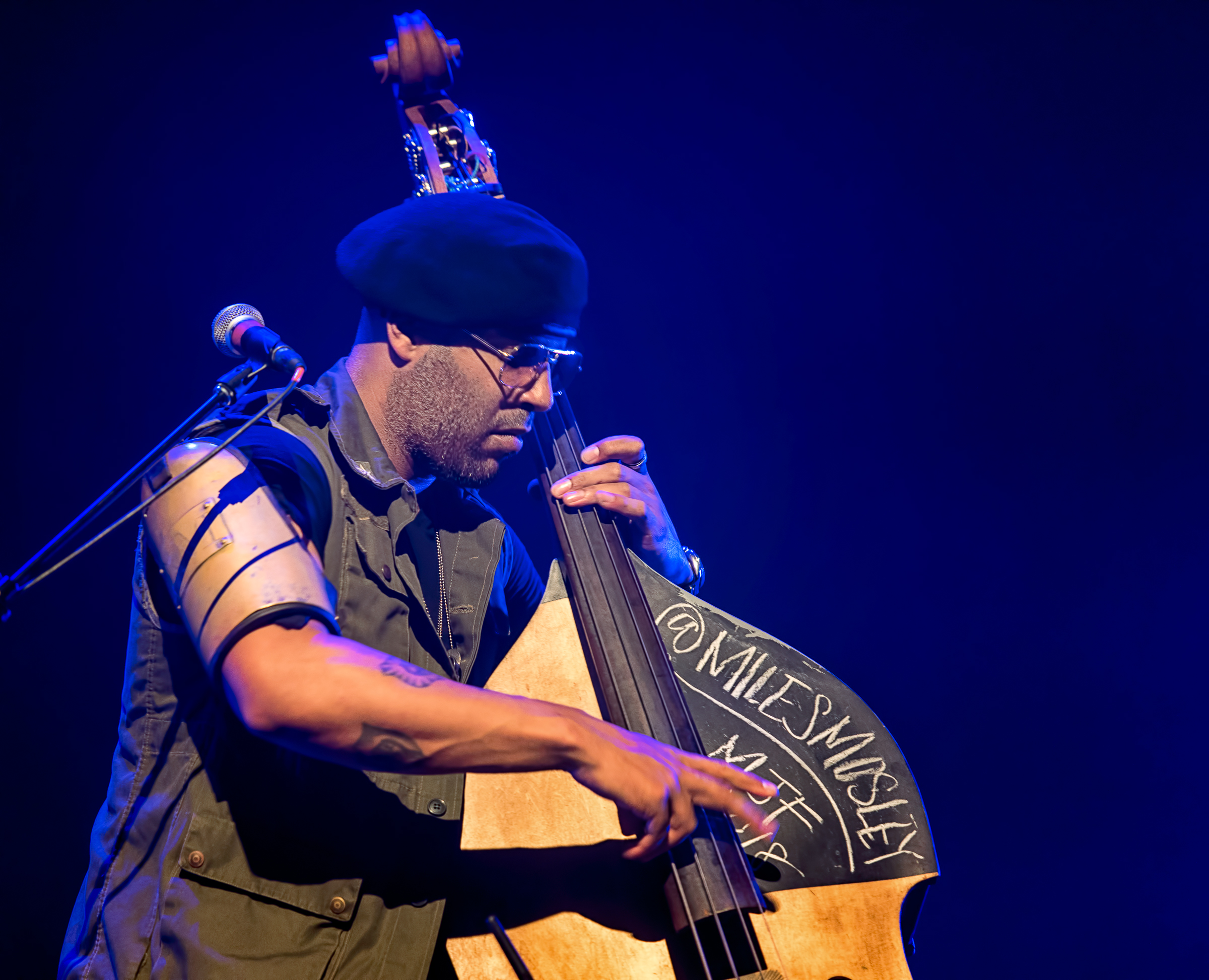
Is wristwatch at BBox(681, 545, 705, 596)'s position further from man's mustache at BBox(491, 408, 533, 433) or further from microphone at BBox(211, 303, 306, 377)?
microphone at BBox(211, 303, 306, 377)

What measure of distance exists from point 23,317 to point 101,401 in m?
0.38

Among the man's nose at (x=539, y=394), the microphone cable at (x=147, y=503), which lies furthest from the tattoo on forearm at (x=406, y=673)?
the man's nose at (x=539, y=394)

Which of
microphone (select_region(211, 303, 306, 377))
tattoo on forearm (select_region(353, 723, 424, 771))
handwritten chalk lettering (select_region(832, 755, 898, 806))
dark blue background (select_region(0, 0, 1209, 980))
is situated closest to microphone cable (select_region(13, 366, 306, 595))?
microphone (select_region(211, 303, 306, 377))

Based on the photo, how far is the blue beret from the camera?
1729mm

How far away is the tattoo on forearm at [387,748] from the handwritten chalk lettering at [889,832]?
86cm

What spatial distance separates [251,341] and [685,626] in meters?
1.09

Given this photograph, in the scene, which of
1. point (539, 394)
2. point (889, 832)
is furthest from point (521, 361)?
point (889, 832)

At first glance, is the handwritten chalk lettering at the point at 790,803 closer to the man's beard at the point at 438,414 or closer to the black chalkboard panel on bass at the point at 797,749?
the black chalkboard panel on bass at the point at 797,749

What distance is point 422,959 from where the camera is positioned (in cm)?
124

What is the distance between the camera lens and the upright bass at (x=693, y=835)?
45.3 inches

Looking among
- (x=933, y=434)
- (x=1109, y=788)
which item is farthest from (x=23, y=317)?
(x=1109, y=788)

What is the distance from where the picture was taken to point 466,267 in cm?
173

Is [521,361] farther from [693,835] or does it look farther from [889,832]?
[889,832]

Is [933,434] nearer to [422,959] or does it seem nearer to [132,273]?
[422,959]
